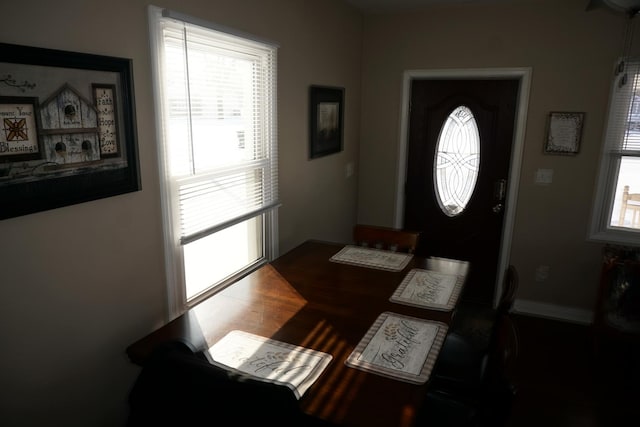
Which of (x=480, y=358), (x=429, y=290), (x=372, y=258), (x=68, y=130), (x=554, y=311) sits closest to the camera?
(x=68, y=130)

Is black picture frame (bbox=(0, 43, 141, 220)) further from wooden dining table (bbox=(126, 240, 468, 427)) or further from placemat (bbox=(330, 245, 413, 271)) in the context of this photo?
placemat (bbox=(330, 245, 413, 271))

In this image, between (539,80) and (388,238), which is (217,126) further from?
(539,80)

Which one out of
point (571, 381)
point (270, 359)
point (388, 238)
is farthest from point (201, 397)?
point (571, 381)

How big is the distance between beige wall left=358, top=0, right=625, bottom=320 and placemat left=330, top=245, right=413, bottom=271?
1593 millimetres

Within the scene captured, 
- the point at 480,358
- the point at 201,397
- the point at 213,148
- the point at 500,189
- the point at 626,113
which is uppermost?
the point at 626,113

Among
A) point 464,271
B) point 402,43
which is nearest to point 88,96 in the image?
Result: point 464,271

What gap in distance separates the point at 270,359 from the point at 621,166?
3.14 meters

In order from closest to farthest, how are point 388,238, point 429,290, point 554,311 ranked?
1. point 429,290
2. point 388,238
3. point 554,311

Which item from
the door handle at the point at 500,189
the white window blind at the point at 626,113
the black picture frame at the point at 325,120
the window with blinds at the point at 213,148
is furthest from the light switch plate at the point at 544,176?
the window with blinds at the point at 213,148

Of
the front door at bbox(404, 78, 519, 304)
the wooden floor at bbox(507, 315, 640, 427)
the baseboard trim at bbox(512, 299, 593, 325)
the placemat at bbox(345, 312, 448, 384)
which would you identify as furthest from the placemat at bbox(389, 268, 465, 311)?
the baseboard trim at bbox(512, 299, 593, 325)

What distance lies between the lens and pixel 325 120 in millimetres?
3277

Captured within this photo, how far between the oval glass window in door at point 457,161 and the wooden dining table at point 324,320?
1548 mm

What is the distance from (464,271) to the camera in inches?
91.8

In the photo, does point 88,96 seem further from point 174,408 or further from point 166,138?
point 174,408
